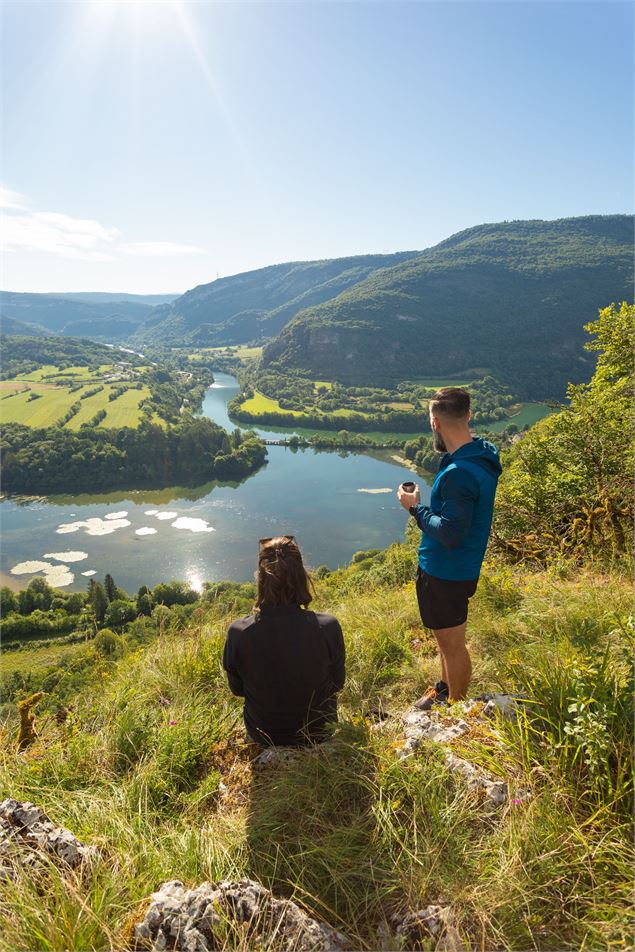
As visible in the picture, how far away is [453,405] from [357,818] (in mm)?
2137

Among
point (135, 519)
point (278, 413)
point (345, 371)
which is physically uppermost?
point (345, 371)

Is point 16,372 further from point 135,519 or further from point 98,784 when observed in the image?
point 98,784

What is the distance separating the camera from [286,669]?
2.43 metres

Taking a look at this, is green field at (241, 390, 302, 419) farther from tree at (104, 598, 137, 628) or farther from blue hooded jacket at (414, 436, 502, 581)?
blue hooded jacket at (414, 436, 502, 581)

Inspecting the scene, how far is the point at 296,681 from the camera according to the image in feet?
8.03

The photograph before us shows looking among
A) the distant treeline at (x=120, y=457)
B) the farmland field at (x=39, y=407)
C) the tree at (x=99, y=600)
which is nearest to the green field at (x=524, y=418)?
the distant treeline at (x=120, y=457)

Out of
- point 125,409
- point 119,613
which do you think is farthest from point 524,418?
point 119,613

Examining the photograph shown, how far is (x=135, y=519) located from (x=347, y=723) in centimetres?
5933

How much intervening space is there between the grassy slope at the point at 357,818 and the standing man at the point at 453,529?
0.96 ft

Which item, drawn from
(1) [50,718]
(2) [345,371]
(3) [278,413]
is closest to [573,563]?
(1) [50,718]

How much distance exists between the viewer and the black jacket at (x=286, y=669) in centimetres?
241

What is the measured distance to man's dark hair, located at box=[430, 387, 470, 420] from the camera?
106 inches

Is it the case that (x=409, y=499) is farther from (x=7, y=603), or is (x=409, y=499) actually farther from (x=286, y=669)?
(x=7, y=603)

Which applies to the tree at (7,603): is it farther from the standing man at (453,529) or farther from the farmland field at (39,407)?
the farmland field at (39,407)
